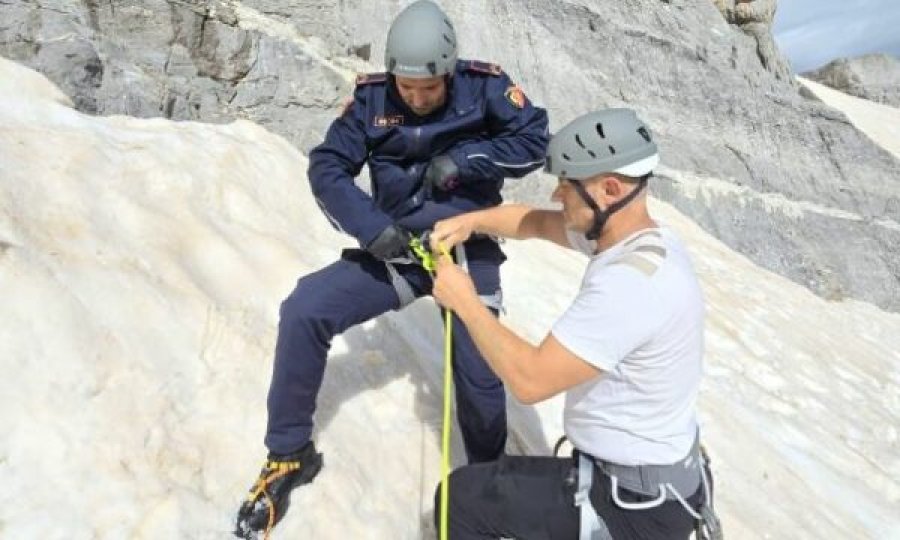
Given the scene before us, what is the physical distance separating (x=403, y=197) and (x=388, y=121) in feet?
1.57

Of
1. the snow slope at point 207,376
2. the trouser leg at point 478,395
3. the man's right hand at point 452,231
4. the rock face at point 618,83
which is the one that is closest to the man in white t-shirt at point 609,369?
the man's right hand at point 452,231

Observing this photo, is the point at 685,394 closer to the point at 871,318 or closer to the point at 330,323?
the point at 330,323

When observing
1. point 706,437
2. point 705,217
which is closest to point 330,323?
point 706,437

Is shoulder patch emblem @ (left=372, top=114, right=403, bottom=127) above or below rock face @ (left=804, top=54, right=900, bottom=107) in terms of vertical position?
above

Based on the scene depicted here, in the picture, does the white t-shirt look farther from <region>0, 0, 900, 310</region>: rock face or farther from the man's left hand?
<region>0, 0, 900, 310</region>: rock face

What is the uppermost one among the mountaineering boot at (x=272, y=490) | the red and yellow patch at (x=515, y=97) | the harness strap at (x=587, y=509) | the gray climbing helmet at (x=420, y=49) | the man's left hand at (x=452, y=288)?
the gray climbing helmet at (x=420, y=49)

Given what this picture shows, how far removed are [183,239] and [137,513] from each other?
2637 mm

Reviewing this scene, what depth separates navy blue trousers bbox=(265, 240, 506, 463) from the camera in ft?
13.7

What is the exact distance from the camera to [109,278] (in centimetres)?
500

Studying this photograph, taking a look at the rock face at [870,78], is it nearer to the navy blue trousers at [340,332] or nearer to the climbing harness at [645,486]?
the navy blue trousers at [340,332]

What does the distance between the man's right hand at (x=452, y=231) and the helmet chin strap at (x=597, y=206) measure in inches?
39.3

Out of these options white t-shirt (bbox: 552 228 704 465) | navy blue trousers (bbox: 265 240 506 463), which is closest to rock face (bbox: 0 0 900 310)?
navy blue trousers (bbox: 265 240 506 463)

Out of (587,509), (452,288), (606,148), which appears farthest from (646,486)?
(606,148)

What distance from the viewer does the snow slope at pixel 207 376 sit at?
4035 mm
